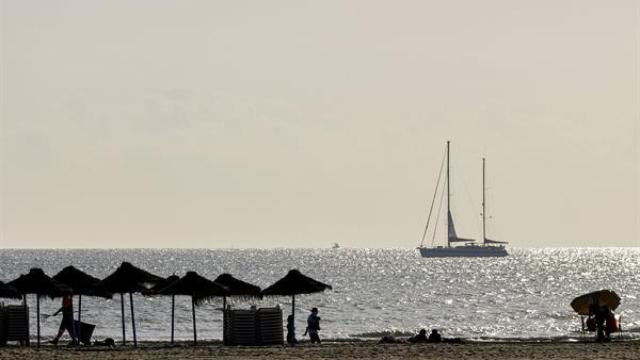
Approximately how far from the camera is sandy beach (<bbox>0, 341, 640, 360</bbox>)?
3406 cm

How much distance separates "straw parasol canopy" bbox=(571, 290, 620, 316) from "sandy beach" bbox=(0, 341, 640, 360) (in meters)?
5.63

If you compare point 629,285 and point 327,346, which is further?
point 629,285

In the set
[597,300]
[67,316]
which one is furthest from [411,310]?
[67,316]

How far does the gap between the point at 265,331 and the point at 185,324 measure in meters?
35.5

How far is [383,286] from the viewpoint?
128125 millimetres

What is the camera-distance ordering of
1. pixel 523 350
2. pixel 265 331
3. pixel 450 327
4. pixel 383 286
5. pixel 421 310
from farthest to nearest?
pixel 383 286 < pixel 421 310 < pixel 450 327 < pixel 265 331 < pixel 523 350

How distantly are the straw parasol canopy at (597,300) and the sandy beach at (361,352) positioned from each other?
18.5ft

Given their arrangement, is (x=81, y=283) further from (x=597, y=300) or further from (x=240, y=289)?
(x=597, y=300)

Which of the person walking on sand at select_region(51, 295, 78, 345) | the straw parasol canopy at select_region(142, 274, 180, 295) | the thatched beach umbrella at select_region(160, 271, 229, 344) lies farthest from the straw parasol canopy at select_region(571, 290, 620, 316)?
the person walking on sand at select_region(51, 295, 78, 345)

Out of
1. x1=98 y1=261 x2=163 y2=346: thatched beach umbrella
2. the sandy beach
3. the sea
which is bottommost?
the sea

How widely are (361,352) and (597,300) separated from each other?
37.8 feet

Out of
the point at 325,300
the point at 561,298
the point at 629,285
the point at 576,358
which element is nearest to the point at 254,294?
Result: the point at 576,358

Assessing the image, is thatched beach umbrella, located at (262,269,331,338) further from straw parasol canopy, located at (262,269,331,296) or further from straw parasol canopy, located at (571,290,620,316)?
straw parasol canopy, located at (571,290,620,316)

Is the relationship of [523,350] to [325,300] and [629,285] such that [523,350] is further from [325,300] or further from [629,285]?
[629,285]
